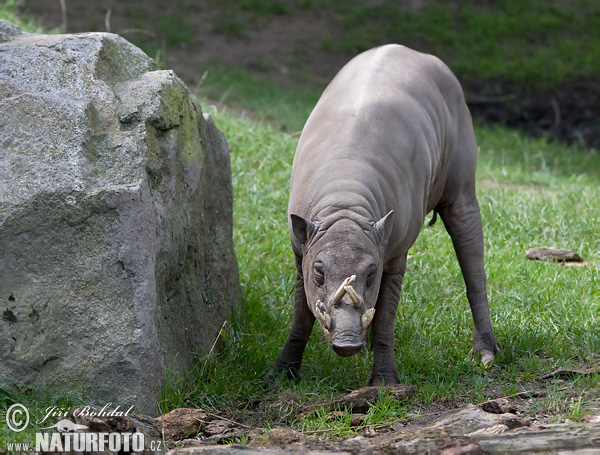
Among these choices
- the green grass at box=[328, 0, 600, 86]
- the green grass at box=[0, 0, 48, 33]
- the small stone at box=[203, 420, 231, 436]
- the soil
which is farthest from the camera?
the green grass at box=[328, 0, 600, 86]

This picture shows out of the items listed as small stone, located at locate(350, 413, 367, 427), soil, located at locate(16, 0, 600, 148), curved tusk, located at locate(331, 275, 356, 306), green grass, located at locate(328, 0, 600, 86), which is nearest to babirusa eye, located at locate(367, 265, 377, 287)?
curved tusk, located at locate(331, 275, 356, 306)

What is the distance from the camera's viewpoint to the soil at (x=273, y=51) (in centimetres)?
1183

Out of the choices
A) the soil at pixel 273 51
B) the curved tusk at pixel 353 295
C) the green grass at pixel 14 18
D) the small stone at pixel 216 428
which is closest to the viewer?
the curved tusk at pixel 353 295

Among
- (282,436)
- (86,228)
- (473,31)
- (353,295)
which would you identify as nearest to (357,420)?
(282,436)

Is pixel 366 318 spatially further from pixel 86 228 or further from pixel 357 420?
pixel 86 228

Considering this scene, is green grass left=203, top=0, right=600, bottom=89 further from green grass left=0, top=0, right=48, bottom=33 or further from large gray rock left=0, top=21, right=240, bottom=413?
large gray rock left=0, top=21, right=240, bottom=413

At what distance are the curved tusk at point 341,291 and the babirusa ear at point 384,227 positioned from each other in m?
0.37

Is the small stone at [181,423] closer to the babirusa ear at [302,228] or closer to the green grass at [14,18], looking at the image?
the babirusa ear at [302,228]

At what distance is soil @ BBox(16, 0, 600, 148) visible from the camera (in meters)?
11.8

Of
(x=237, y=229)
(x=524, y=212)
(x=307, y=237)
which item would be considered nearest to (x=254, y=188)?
(x=237, y=229)

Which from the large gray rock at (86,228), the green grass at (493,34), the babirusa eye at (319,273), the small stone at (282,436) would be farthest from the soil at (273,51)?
the small stone at (282,436)

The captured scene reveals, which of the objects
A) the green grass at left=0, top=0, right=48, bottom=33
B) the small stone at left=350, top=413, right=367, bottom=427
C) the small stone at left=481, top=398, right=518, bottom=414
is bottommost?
the small stone at left=350, top=413, right=367, bottom=427

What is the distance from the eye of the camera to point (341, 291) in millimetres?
3830

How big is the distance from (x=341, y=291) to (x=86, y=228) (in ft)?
4.42
